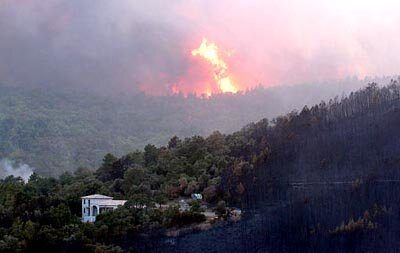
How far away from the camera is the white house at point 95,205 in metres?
61.1

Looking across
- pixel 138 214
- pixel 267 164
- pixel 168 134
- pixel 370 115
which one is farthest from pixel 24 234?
pixel 168 134

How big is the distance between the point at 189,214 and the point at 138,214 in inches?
155

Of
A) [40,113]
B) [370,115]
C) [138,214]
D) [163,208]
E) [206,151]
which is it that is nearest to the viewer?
[138,214]

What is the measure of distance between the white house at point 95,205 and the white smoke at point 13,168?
52830mm

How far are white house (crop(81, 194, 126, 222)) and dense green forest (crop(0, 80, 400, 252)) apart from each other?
1.69m

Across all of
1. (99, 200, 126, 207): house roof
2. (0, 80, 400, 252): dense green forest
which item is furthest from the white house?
(0, 80, 400, 252): dense green forest

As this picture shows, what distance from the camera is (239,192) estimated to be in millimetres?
61938

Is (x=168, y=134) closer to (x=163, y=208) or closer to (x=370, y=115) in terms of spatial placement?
(x=370, y=115)

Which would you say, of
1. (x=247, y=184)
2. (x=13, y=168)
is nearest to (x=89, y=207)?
(x=247, y=184)

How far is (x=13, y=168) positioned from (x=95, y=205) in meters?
61.1

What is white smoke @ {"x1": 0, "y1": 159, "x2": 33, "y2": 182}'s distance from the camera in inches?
4531

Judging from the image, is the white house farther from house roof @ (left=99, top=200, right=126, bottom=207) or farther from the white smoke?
the white smoke

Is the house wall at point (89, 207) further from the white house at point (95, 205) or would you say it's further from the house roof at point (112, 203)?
the house roof at point (112, 203)

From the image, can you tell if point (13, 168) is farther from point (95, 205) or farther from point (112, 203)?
point (112, 203)
